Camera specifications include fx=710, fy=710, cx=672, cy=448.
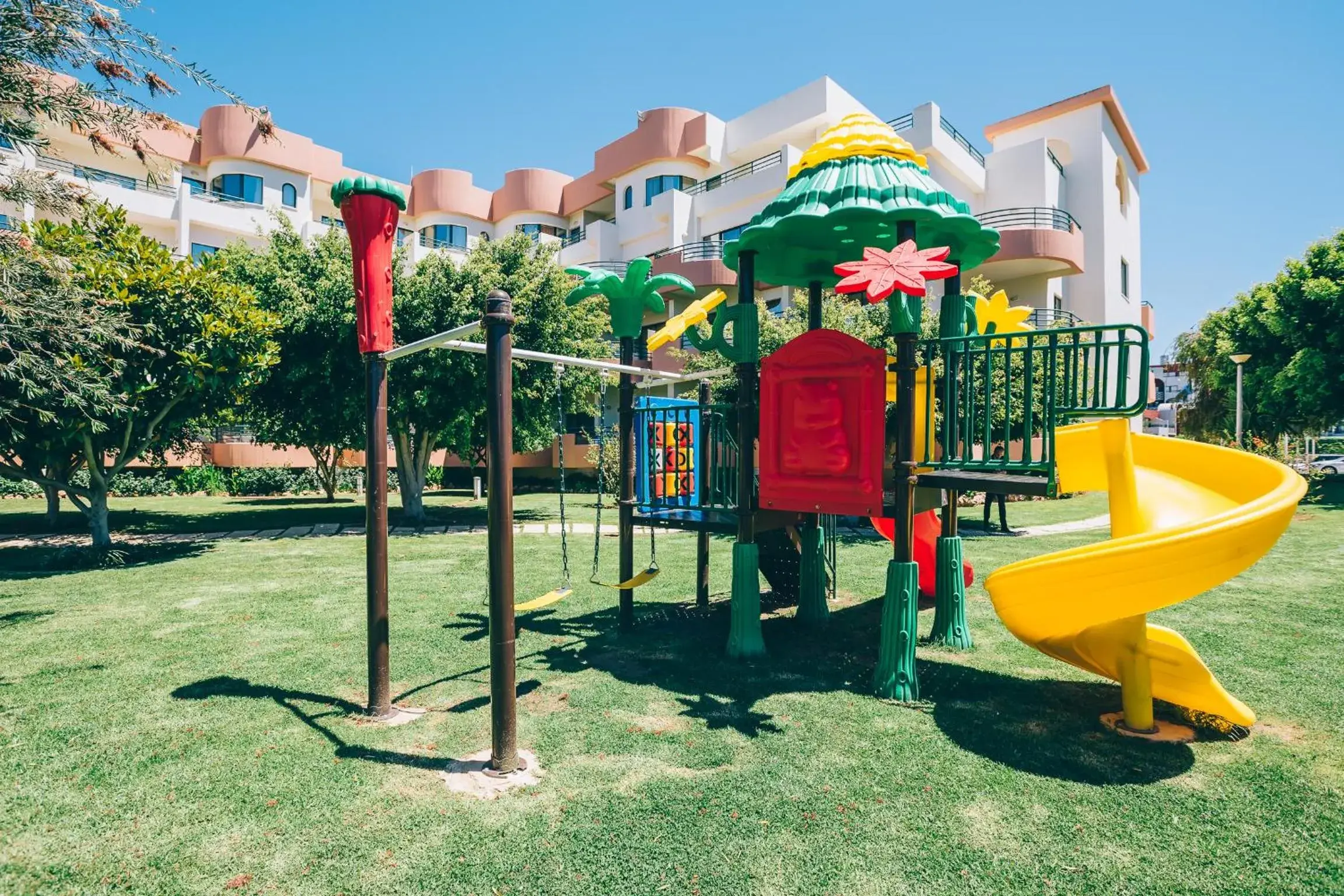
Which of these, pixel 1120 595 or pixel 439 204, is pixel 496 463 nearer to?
pixel 1120 595

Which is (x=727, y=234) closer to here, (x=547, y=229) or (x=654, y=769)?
(x=547, y=229)

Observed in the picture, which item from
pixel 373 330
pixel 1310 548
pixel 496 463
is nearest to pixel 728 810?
pixel 496 463

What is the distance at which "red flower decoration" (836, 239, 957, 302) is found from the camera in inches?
212

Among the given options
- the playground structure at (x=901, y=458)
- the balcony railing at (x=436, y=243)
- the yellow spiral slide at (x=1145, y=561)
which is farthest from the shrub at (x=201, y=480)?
the yellow spiral slide at (x=1145, y=561)

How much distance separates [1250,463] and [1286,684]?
194cm

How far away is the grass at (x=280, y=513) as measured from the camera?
59.3ft

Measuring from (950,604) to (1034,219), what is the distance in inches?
864

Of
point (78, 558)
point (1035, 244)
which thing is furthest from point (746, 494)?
point (1035, 244)

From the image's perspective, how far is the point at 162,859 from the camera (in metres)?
3.48

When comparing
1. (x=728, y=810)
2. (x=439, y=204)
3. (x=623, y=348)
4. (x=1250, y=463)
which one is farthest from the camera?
(x=439, y=204)

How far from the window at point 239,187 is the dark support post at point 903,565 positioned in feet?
122

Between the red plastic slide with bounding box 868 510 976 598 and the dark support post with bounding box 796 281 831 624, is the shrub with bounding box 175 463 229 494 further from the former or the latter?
the red plastic slide with bounding box 868 510 976 598

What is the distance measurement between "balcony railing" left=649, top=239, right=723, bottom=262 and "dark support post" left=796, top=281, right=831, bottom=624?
915 inches

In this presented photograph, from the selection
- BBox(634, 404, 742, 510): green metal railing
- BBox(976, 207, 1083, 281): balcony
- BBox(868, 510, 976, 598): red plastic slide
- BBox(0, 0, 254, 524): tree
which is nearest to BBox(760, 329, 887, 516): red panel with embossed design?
BBox(634, 404, 742, 510): green metal railing
